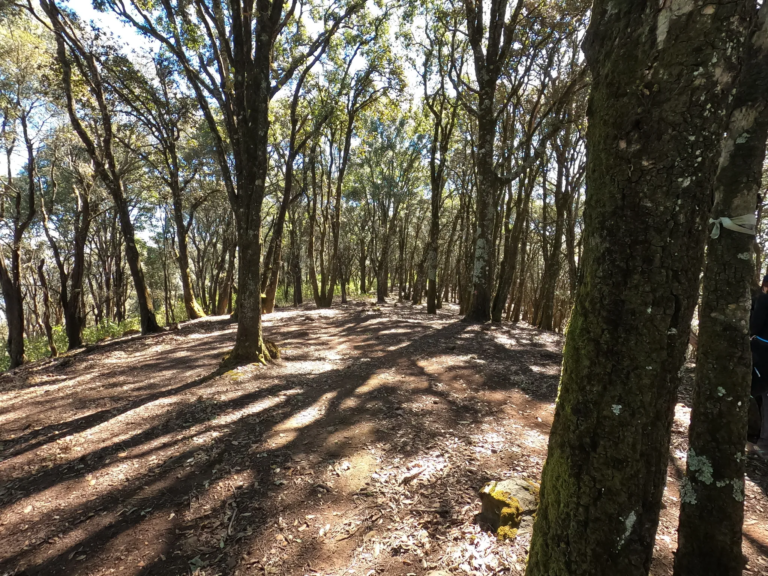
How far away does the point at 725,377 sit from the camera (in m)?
2.11

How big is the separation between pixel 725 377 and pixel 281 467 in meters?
3.89

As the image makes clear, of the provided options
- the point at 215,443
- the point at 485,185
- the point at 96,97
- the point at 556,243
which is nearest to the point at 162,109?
the point at 96,97

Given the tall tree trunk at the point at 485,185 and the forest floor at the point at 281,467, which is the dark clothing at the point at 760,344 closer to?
the forest floor at the point at 281,467

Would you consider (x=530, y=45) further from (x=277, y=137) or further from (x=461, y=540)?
(x=461, y=540)

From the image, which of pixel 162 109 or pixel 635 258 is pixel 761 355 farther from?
pixel 162 109

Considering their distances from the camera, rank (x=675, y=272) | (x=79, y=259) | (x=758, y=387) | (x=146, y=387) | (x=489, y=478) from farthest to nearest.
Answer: (x=79, y=259), (x=146, y=387), (x=758, y=387), (x=489, y=478), (x=675, y=272)

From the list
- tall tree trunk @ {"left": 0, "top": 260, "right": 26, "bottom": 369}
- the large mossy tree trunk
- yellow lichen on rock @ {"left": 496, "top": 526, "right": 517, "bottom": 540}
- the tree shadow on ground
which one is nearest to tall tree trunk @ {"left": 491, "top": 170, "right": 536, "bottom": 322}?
the tree shadow on ground

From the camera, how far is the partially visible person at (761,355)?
13.0 ft

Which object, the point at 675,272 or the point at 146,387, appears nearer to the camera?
the point at 675,272

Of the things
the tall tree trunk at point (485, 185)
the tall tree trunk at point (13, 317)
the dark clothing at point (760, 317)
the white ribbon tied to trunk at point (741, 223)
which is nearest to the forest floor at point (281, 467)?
the dark clothing at point (760, 317)

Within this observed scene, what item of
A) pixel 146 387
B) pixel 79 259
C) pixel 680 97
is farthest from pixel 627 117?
pixel 79 259

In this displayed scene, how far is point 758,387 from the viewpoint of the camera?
4.04m

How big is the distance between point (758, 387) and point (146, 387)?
8844mm

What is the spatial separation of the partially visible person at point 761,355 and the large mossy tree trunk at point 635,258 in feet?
12.6
